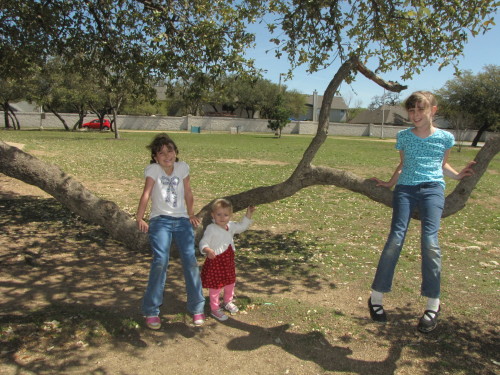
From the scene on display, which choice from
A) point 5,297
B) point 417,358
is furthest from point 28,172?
point 417,358

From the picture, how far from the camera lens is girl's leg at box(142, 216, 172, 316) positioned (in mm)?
4215

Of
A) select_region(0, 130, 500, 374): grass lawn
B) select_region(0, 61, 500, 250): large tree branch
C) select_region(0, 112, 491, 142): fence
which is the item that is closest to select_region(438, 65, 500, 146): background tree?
select_region(0, 112, 491, 142): fence

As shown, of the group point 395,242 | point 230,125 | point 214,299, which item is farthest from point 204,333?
point 230,125

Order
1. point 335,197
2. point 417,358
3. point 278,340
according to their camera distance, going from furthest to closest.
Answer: point 335,197 < point 278,340 < point 417,358

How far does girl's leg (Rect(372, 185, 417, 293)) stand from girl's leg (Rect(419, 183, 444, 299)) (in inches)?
4.5

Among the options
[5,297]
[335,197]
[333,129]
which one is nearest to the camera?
[5,297]

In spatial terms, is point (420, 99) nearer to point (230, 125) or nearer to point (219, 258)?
point (219, 258)

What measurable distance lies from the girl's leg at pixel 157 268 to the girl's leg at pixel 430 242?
2278mm

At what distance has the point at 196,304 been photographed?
4.42 metres

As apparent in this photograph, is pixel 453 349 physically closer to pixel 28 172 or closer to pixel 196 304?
pixel 196 304

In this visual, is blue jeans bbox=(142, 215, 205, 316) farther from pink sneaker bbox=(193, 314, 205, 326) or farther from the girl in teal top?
the girl in teal top

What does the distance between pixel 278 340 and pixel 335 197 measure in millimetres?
7839

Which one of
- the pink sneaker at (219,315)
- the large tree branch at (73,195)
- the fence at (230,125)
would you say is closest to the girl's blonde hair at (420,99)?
the pink sneaker at (219,315)

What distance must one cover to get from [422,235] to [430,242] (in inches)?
3.7
